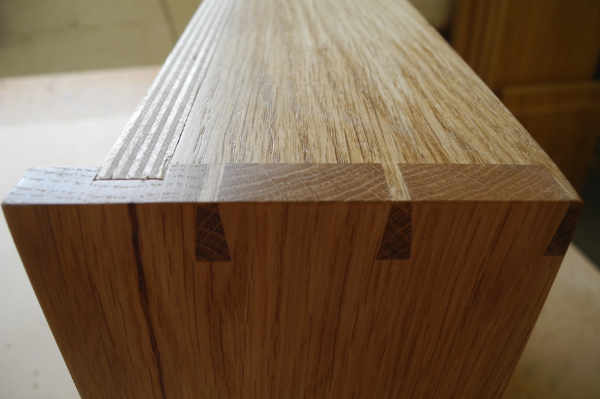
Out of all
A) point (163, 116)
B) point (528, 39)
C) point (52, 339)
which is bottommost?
point (52, 339)

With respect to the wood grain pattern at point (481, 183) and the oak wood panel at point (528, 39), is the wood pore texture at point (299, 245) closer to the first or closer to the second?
the wood grain pattern at point (481, 183)

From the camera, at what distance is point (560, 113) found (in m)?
1.47

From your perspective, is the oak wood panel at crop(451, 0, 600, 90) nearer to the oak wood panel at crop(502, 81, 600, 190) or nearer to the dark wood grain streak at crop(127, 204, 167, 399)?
the oak wood panel at crop(502, 81, 600, 190)

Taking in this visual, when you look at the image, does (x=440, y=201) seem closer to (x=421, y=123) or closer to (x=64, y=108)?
(x=421, y=123)

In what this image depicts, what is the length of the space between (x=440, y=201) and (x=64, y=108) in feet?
4.31

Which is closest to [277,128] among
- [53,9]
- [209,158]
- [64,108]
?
[209,158]

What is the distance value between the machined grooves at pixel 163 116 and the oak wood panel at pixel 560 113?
1212mm

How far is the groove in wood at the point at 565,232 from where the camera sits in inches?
11.6

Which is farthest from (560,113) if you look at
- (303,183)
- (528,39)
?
→ (303,183)

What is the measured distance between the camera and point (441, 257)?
31 cm

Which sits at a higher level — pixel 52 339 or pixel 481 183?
pixel 481 183

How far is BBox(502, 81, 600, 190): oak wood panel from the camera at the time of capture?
56.9 inches

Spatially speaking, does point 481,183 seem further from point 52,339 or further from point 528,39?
point 528,39

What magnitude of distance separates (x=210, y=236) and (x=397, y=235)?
0.13m
